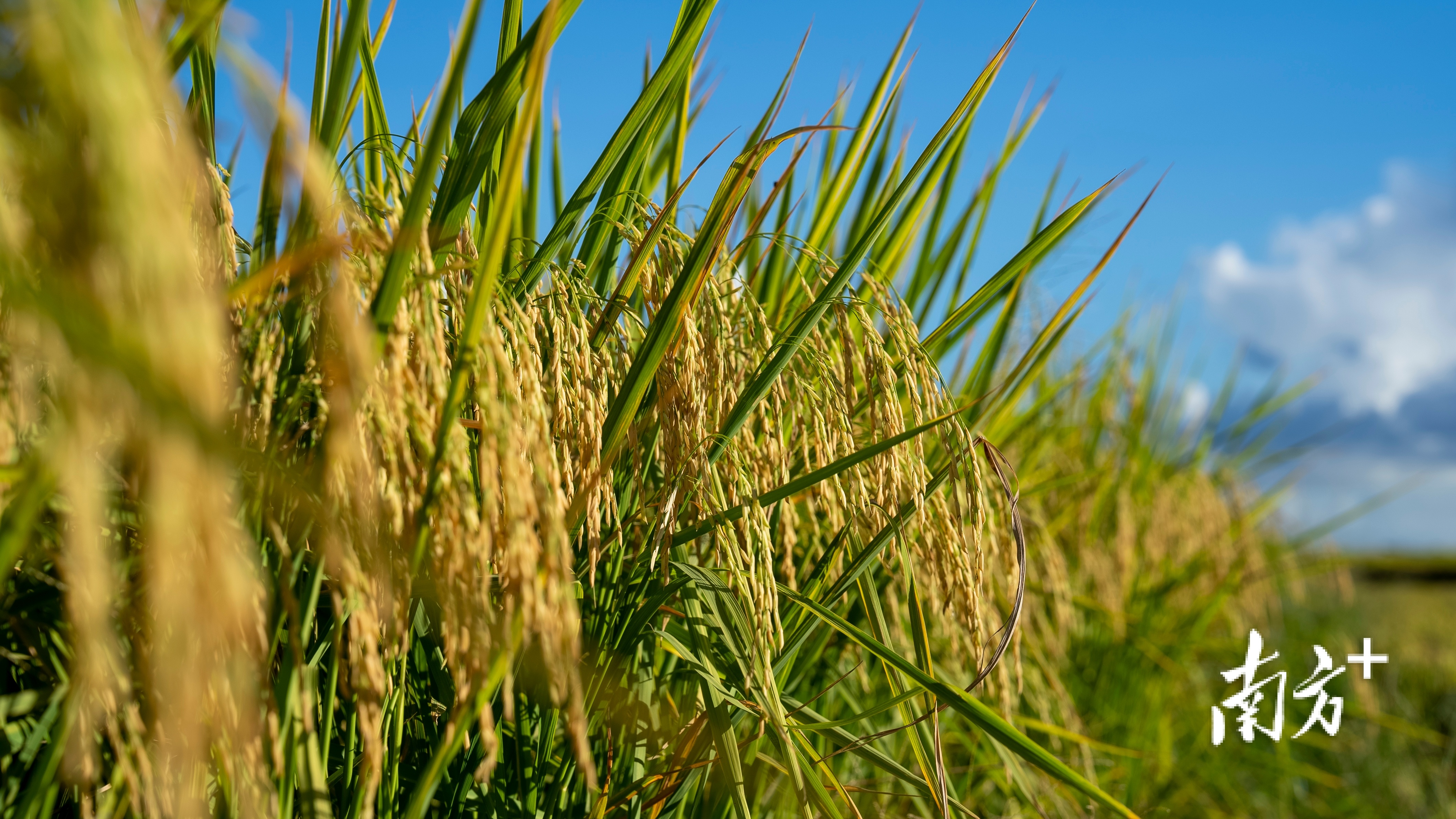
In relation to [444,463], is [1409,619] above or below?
above

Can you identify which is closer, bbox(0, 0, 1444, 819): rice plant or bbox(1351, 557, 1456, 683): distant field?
bbox(0, 0, 1444, 819): rice plant

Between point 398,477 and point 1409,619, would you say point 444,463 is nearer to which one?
point 398,477

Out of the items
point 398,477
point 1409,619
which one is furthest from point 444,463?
point 1409,619

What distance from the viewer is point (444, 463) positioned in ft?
1.86

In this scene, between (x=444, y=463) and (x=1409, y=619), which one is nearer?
(x=444, y=463)

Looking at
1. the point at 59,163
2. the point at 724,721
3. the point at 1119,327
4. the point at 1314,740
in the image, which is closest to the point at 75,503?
the point at 59,163

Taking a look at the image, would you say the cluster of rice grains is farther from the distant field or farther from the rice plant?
the distant field

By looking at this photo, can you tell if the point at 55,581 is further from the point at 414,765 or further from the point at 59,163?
the point at 59,163

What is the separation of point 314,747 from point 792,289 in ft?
2.84

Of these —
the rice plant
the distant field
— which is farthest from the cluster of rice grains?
the distant field

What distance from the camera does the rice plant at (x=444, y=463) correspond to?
1.20ft

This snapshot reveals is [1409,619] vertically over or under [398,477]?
over

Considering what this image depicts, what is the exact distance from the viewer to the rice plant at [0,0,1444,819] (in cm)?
37

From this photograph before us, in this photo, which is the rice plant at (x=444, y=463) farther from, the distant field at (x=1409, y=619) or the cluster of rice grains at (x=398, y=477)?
the distant field at (x=1409, y=619)
